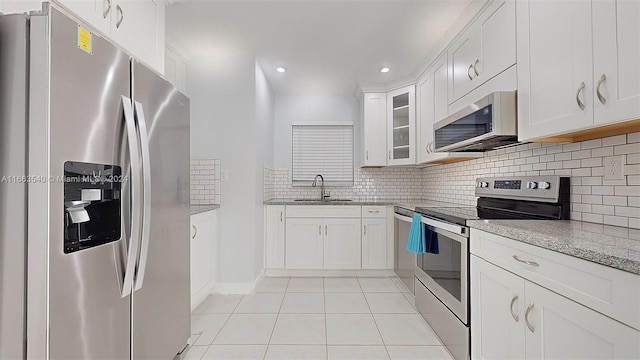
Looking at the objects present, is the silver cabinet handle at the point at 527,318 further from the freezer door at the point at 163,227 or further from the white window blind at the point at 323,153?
the white window blind at the point at 323,153

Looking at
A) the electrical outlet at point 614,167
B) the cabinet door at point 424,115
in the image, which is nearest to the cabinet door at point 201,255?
the cabinet door at point 424,115

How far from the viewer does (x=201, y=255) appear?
2646 mm

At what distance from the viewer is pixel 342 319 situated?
2426 mm

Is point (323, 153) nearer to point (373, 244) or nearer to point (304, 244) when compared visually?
point (304, 244)

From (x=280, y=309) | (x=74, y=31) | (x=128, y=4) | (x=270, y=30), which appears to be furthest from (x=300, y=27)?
(x=280, y=309)

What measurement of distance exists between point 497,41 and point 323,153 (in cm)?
261

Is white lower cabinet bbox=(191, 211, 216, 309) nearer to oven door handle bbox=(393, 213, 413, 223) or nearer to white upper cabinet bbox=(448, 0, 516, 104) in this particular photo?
oven door handle bbox=(393, 213, 413, 223)

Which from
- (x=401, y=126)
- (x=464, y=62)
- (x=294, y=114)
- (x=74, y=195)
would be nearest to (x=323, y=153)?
(x=294, y=114)

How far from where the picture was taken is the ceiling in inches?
86.4

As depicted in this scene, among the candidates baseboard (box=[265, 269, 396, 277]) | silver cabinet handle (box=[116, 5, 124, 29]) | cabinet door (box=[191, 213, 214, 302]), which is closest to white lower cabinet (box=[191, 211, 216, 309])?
cabinet door (box=[191, 213, 214, 302])

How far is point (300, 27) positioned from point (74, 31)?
5.88 ft

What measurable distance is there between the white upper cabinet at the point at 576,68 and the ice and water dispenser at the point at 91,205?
196 centimetres

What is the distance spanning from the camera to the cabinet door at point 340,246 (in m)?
3.54

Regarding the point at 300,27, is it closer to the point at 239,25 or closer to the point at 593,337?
the point at 239,25
